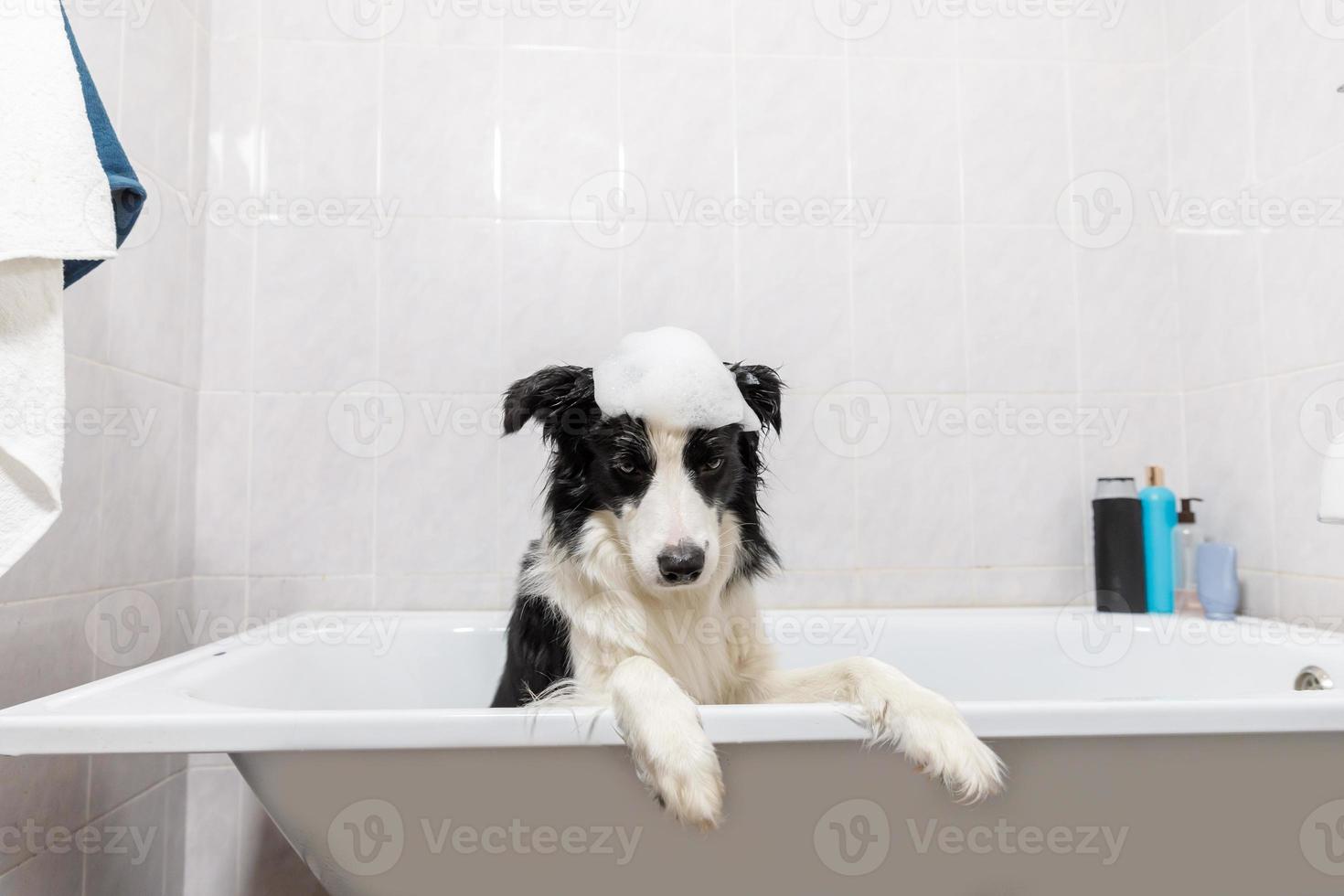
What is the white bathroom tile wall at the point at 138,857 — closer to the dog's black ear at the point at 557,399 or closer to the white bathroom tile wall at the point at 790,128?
the dog's black ear at the point at 557,399

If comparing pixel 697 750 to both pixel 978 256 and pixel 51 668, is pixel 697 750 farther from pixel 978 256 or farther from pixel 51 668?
pixel 978 256

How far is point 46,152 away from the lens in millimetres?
1116

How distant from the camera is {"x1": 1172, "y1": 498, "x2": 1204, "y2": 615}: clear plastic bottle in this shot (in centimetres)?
218

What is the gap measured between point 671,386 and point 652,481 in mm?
171

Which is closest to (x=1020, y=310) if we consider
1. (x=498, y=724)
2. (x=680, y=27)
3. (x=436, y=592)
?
(x=680, y=27)

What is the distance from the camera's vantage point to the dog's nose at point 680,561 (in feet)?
4.30

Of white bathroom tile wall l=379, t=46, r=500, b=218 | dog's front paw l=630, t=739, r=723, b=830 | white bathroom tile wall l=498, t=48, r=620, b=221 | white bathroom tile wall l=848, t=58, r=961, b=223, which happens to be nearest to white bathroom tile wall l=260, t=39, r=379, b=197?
white bathroom tile wall l=379, t=46, r=500, b=218

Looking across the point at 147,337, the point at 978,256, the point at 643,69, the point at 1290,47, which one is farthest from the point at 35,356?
the point at 1290,47

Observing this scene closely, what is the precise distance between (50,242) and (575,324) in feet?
4.44

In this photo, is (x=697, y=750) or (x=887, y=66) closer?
(x=697, y=750)

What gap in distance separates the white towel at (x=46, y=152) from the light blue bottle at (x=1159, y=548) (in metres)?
2.41

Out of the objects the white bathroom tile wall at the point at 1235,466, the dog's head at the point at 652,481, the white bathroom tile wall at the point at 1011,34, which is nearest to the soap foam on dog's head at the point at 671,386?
the dog's head at the point at 652,481

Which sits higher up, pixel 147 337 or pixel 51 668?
pixel 147 337

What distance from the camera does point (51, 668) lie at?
162 centimetres
